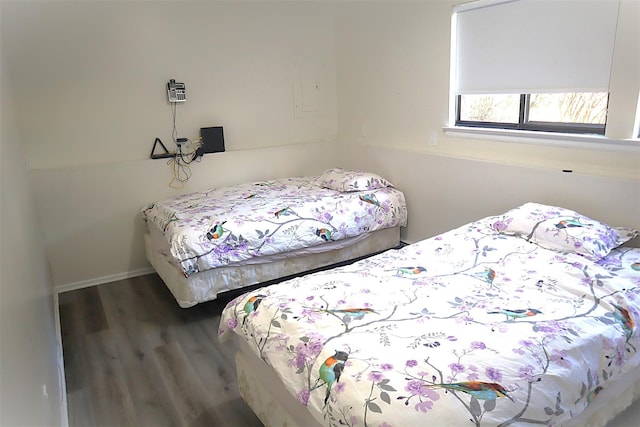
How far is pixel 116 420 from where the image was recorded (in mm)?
2135

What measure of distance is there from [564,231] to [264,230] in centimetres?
180

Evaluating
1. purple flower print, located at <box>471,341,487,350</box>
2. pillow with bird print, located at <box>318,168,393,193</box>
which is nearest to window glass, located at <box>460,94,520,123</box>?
pillow with bird print, located at <box>318,168,393,193</box>

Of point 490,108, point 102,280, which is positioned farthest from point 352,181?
point 102,280

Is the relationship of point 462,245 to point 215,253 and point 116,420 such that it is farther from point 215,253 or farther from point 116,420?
point 116,420

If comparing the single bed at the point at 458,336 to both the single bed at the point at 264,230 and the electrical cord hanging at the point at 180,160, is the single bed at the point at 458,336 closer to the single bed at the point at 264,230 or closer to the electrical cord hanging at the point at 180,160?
the single bed at the point at 264,230

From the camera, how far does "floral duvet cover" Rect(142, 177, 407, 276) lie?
2.89 m

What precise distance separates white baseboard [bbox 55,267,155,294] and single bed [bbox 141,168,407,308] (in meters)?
0.27

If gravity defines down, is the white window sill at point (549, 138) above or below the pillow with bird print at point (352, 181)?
above

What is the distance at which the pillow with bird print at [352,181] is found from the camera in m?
3.77

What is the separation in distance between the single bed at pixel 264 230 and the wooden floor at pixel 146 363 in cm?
22

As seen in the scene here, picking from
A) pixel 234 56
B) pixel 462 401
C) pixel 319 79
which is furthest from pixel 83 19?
pixel 462 401

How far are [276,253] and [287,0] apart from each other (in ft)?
8.58

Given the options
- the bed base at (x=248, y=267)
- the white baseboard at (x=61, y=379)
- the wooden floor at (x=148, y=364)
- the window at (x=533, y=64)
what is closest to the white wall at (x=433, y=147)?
the window at (x=533, y=64)

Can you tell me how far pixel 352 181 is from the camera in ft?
12.4
